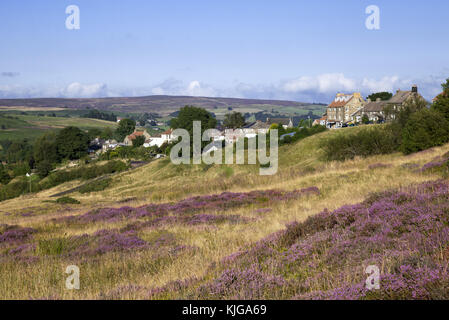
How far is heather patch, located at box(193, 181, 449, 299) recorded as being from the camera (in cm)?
505

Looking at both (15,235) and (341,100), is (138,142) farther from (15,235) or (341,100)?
(15,235)

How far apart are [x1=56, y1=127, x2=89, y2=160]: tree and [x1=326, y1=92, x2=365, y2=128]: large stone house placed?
8999cm

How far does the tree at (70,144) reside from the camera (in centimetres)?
13912

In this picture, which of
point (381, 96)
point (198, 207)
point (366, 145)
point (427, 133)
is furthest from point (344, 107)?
point (198, 207)

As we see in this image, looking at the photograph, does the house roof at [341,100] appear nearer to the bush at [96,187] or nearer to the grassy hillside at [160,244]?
the bush at [96,187]

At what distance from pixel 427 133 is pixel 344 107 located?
3412 inches

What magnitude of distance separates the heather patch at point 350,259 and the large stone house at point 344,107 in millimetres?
110016

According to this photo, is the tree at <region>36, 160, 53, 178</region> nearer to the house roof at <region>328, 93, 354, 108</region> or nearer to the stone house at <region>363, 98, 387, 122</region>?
the house roof at <region>328, 93, 354, 108</region>

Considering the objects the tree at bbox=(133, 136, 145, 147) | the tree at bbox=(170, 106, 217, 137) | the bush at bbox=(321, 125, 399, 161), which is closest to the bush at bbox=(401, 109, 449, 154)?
the bush at bbox=(321, 125, 399, 161)

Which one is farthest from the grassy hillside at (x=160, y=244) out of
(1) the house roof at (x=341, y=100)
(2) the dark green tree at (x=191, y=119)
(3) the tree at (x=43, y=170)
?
(3) the tree at (x=43, y=170)
